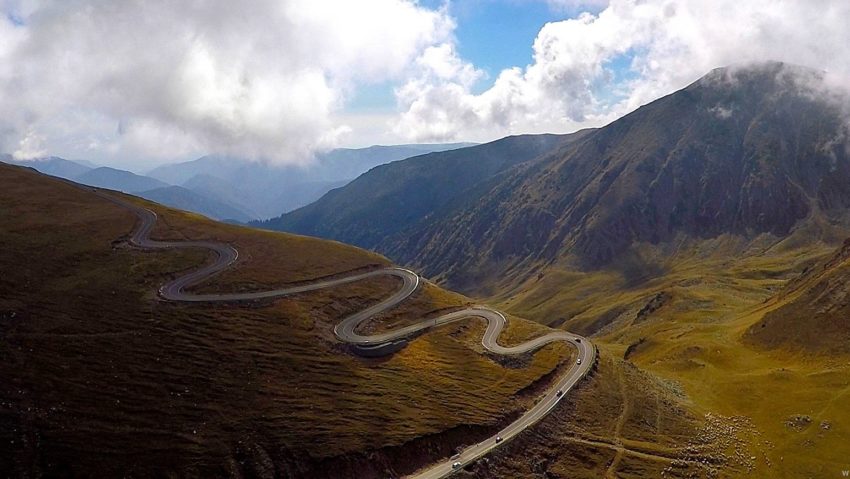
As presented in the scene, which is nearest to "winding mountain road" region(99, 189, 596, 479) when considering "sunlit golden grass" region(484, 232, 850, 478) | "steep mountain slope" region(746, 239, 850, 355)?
"sunlit golden grass" region(484, 232, 850, 478)

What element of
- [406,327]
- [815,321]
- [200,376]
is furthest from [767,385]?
[200,376]

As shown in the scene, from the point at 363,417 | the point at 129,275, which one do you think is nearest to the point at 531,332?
the point at 363,417

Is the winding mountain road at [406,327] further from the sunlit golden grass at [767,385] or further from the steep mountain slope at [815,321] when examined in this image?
the steep mountain slope at [815,321]

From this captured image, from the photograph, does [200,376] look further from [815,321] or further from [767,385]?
[815,321]

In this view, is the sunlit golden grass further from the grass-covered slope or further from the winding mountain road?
the grass-covered slope

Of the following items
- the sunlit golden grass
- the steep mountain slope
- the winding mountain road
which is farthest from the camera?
the steep mountain slope

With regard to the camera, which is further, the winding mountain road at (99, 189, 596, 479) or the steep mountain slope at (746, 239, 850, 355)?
the steep mountain slope at (746, 239, 850, 355)

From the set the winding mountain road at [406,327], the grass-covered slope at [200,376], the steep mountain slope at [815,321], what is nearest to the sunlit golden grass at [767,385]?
the steep mountain slope at [815,321]
